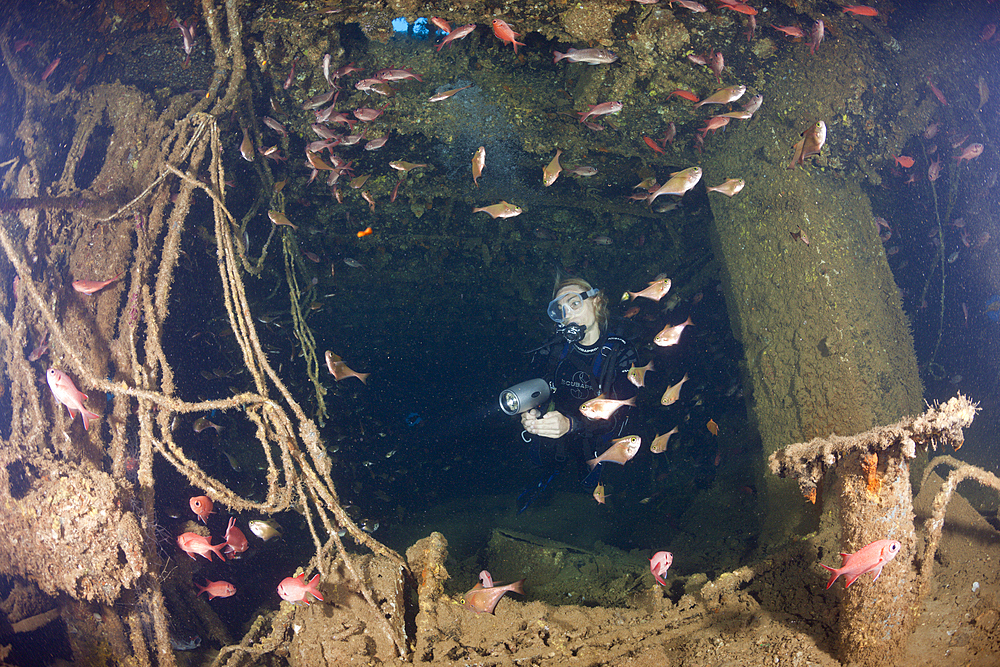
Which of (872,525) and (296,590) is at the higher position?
(872,525)

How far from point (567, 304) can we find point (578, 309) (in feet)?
→ 0.43

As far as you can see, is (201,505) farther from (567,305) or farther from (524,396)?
(567,305)

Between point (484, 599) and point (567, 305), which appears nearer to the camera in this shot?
point (484, 599)

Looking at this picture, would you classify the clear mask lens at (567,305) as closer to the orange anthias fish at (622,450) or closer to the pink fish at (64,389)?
the orange anthias fish at (622,450)

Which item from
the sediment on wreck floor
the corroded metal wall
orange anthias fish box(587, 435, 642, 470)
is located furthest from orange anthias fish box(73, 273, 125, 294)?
the corroded metal wall

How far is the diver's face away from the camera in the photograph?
434cm

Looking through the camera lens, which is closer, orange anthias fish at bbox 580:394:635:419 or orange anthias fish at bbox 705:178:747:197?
orange anthias fish at bbox 580:394:635:419

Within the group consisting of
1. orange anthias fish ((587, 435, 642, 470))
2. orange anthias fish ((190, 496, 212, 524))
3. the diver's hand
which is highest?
orange anthias fish ((587, 435, 642, 470))

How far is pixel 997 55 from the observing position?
4.26 m

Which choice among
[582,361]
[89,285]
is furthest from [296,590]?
[582,361]

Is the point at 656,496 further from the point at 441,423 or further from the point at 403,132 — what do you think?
the point at 403,132

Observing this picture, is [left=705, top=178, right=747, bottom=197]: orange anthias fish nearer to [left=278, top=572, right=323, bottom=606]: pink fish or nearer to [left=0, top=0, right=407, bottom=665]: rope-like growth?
[left=0, top=0, right=407, bottom=665]: rope-like growth

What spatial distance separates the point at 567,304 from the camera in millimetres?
4379

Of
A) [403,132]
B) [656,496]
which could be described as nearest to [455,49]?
[403,132]
